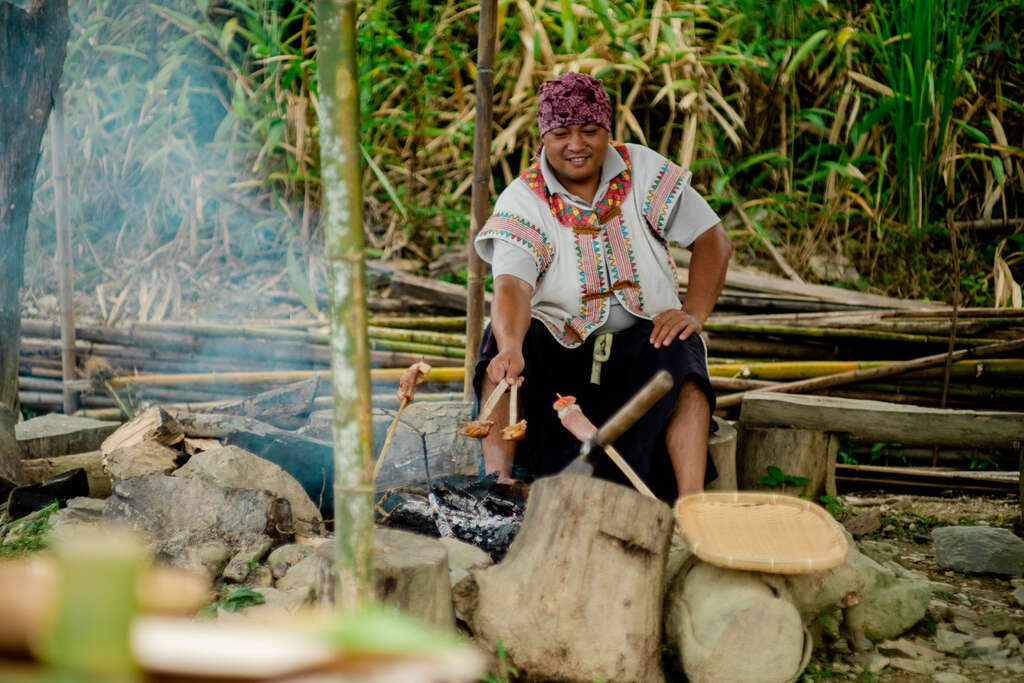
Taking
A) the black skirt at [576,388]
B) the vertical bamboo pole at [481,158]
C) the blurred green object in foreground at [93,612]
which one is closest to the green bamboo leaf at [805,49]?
the vertical bamboo pole at [481,158]

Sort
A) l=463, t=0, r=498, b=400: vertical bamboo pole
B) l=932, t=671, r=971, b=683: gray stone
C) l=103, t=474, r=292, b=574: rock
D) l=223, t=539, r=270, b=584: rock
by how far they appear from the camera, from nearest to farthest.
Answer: l=932, t=671, r=971, b=683: gray stone < l=223, t=539, r=270, b=584: rock < l=103, t=474, r=292, b=574: rock < l=463, t=0, r=498, b=400: vertical bamboo pole

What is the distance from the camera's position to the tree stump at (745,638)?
2465 millimetres

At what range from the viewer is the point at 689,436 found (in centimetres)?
330

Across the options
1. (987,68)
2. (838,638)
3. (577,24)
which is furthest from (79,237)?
(987,68)

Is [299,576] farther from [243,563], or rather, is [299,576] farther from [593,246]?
[593,246]

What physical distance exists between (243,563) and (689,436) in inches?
62.9

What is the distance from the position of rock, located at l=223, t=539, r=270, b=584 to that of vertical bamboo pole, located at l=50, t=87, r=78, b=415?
2586 mm

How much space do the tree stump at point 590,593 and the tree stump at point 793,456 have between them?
1597 mm

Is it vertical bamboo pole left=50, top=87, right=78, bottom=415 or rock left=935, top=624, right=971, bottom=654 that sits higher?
vertical bamboo pole left=50, top=87, right=78, bottom=415

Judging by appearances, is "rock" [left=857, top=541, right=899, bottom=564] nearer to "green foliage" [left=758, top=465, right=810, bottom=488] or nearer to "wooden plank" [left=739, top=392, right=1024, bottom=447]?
"green foliage" [left=758, top=465, right=810, bottom=488]

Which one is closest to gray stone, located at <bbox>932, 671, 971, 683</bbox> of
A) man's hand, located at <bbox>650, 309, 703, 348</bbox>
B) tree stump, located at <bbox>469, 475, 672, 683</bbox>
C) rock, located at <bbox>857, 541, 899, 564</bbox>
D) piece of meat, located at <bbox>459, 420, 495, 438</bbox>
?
rock, located at <bbox>857, 541, 899, 564</bbox>

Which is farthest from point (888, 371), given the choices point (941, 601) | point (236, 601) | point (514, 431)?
point (236, 601)

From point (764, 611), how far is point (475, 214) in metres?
2.28

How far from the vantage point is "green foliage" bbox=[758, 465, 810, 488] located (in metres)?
3.96
